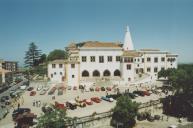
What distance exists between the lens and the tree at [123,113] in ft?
163

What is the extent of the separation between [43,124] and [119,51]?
4474 cm

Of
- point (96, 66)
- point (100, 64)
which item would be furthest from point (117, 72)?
point (96, 66)

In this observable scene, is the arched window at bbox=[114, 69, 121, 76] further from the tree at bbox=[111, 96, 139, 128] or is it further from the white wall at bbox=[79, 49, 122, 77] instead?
the tree at bbox=[111, 96, 139, 128]

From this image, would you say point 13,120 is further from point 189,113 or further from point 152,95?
point 189,113

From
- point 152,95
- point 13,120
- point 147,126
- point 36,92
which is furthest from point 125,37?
point 13,120

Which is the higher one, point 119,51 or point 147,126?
point 119,51

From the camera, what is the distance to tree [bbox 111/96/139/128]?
4969 centimetres

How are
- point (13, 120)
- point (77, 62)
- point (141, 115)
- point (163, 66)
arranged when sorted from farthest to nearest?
point (163, 66), point (77, 62), point (141, 115), point (13, 120)

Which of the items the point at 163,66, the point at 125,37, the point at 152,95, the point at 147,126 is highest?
the point at 125,37

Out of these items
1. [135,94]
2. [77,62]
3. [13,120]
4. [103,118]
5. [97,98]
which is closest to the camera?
[13,120]

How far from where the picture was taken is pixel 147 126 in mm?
Answer: 51719

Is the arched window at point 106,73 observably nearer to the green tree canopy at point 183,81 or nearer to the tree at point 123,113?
the green tree canopy at point 183,81

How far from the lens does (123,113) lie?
163ft

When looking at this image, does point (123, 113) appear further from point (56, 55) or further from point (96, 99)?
point (56, 55)
